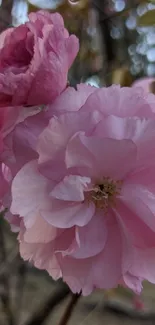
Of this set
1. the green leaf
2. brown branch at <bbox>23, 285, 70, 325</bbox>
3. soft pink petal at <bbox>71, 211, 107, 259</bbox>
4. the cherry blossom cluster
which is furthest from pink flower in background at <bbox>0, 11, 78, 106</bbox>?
brown branch at <bbox>23, 285, 70, 325</bbox>

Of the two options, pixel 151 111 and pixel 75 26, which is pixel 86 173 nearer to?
pixel 151 111

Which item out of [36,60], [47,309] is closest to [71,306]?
[36,60]

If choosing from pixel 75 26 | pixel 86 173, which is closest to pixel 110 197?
pixel 86 173

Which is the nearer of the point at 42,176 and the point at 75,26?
the point at 42,176

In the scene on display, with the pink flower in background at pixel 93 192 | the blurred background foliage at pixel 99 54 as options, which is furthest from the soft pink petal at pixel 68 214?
the blurred background foliage at pixel 99 54

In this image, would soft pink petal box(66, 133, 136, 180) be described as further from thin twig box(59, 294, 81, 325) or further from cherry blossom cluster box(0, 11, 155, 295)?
thin twig box(59, 294, 81, 325)

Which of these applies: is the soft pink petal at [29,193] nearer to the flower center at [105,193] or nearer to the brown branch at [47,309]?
the flower center at [105,193]
